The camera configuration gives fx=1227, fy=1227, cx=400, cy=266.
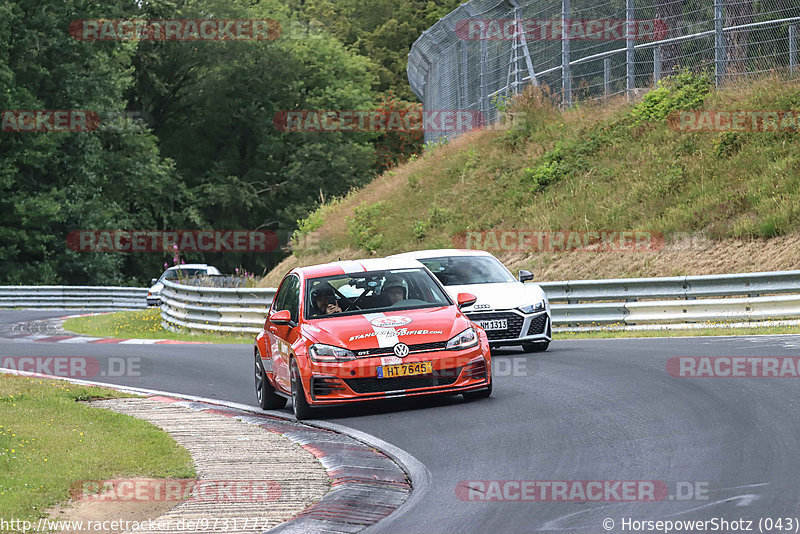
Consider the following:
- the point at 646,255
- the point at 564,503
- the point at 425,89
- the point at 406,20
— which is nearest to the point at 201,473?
the point at 564,503

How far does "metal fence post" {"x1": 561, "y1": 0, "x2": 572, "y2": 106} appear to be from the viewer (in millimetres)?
28297

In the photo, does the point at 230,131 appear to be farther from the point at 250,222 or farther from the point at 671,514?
the point at 671,514

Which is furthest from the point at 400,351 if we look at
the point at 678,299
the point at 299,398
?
the point at 678,299

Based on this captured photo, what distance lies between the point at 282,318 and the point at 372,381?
1.44 metres

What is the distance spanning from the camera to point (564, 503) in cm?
700

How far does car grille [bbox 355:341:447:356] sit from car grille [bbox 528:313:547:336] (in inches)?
206

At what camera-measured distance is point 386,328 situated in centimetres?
1152

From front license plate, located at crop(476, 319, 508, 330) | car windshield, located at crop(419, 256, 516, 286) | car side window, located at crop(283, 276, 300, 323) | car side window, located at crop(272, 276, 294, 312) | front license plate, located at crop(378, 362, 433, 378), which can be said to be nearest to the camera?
front license plate, located at crop(378, 362, 433, 378)

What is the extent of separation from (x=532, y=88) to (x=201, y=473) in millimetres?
24285

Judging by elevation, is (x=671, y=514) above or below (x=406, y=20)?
below

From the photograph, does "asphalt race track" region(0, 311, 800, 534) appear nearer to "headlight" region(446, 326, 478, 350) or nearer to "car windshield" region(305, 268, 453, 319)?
"headlight" region(446, 326, 478, 350)

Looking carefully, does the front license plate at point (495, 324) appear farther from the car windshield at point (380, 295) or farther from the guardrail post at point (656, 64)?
the guardrail post at point (656, 64)

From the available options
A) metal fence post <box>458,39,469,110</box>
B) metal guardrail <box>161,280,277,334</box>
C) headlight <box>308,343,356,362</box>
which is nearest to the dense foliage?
metal fence post <box>458,39,469,110</box>

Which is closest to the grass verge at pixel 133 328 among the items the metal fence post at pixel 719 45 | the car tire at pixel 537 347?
the car tire at pixel 537 347
